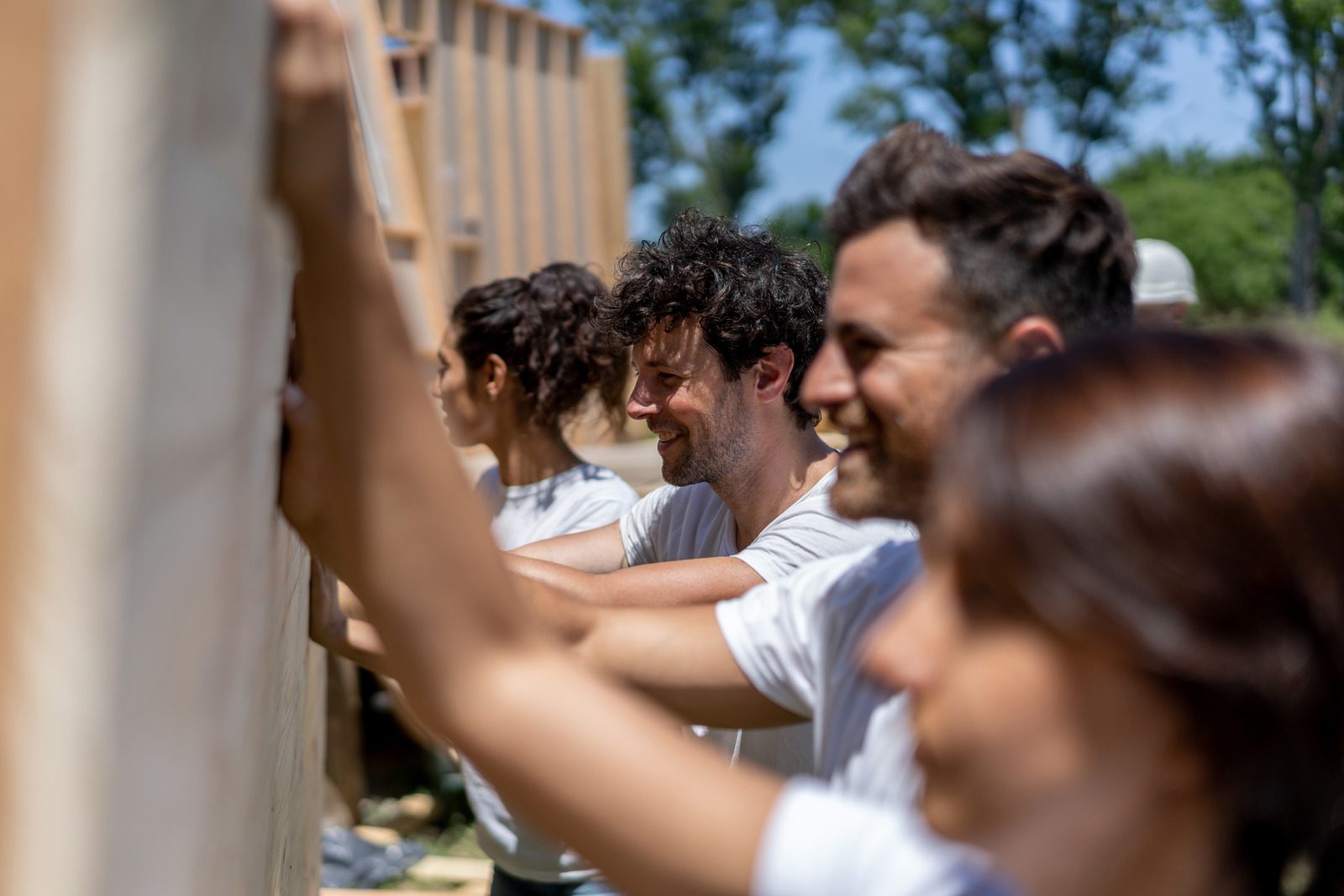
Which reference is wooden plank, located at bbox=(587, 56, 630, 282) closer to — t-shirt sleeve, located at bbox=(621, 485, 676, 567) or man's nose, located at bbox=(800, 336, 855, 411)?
t-shirt sleeve, located at bbox=(621, 485, 676, 567)

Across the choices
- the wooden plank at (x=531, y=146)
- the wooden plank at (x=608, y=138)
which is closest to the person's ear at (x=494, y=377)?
the wooden plank at (x=531, y=146)

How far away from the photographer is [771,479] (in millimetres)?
2488

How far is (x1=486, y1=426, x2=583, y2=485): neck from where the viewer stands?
11.1ft

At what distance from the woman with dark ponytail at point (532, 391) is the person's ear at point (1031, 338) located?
1836 mm

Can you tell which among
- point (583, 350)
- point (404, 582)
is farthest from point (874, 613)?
point (583, 350)

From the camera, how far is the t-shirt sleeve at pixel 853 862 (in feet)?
2.84

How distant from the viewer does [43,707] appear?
696mm

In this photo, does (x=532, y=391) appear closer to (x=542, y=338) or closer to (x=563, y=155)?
(x=542, y=338)

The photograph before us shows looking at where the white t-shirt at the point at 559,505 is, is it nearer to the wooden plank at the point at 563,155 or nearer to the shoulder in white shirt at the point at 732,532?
the shoulder in white shirt at the point at 732,532

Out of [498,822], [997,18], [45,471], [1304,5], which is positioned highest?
[997,18]

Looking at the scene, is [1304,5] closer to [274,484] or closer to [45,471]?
[274,484]

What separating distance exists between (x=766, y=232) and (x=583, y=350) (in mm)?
803

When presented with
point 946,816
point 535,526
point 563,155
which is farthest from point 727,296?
point 563,155

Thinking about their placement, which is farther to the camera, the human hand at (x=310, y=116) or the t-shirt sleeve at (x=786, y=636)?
the t-shirt sleeve at (x=786, y=636)
